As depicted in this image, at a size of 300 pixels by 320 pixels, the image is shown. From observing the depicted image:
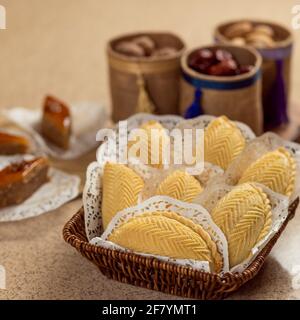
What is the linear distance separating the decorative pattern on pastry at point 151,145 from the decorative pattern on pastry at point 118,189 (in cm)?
7

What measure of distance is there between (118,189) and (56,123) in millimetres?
438

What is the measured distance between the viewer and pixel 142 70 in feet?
4.73

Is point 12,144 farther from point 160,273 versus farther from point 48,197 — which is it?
point 160,273

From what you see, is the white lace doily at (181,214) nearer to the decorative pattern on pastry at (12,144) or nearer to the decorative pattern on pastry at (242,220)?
the decorative pattern on pastry at (242,220)

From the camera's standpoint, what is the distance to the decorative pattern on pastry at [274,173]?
104cm

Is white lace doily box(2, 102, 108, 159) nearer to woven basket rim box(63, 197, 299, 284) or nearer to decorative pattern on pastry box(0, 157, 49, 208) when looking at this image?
decorative pattern on pastry box(0, 157, 49, 208)

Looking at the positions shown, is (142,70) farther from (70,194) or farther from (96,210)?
(96,210)

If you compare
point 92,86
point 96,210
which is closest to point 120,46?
point 92,86

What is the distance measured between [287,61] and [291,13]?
2.21ft

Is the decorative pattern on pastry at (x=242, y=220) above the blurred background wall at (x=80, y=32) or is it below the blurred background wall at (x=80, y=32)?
above

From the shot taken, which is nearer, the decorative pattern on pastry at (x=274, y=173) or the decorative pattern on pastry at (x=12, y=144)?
the decorative pattern on pastry at (x=274, y=173)

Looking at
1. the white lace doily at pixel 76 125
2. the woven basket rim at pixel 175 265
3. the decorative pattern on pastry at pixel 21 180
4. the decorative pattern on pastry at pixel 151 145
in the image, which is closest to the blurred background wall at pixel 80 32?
the white lace doily at pixel 76 125

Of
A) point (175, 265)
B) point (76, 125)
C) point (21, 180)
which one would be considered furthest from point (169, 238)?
point (76, 125)

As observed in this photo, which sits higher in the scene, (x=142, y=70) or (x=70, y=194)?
(x=142, y=70)
